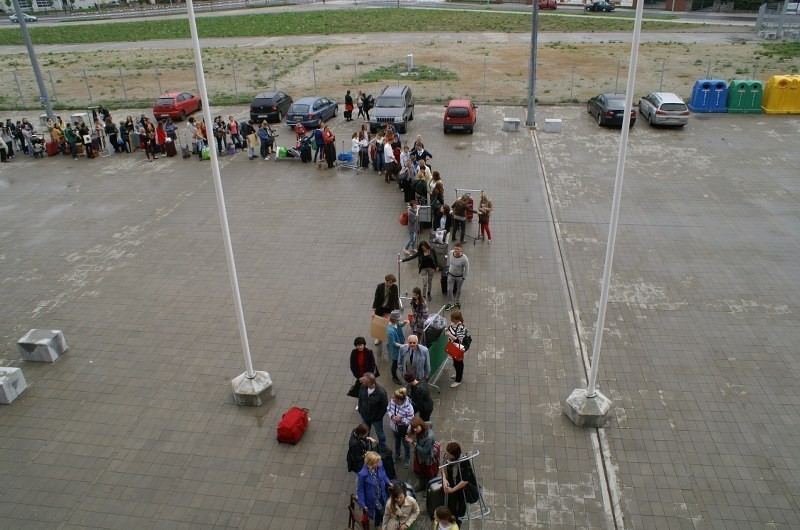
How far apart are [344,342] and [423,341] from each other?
2033 mm

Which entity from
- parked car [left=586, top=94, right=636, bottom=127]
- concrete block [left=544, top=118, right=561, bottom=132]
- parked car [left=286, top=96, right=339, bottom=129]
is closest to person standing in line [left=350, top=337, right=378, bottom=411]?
parked car [left=286, top=96, right=339, bottom=129]

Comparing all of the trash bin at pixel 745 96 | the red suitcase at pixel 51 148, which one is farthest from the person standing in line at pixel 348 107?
the trash bin at pixel 745 96

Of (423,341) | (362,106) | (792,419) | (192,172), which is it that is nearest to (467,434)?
(423,341)

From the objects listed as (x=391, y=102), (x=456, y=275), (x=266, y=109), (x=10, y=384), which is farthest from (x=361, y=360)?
(x=266, y=109)

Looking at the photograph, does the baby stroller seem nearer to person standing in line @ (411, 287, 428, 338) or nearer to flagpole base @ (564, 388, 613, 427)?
person standing in line @ (411, 287, 428, 338)

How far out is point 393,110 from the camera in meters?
24.6

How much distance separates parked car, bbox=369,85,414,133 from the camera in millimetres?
24266

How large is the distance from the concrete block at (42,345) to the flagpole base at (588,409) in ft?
31.9

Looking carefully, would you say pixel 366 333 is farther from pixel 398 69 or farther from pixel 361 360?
pixel 398 69

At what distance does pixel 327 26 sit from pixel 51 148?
132ft

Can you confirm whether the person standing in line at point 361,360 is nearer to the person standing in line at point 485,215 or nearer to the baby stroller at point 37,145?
the person standing in line at point 485,215

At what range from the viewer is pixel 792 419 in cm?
959

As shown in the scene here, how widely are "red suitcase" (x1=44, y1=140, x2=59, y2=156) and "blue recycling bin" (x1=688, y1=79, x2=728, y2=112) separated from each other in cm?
2785

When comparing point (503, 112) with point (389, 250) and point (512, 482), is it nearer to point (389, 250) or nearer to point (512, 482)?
point (389, 250)
